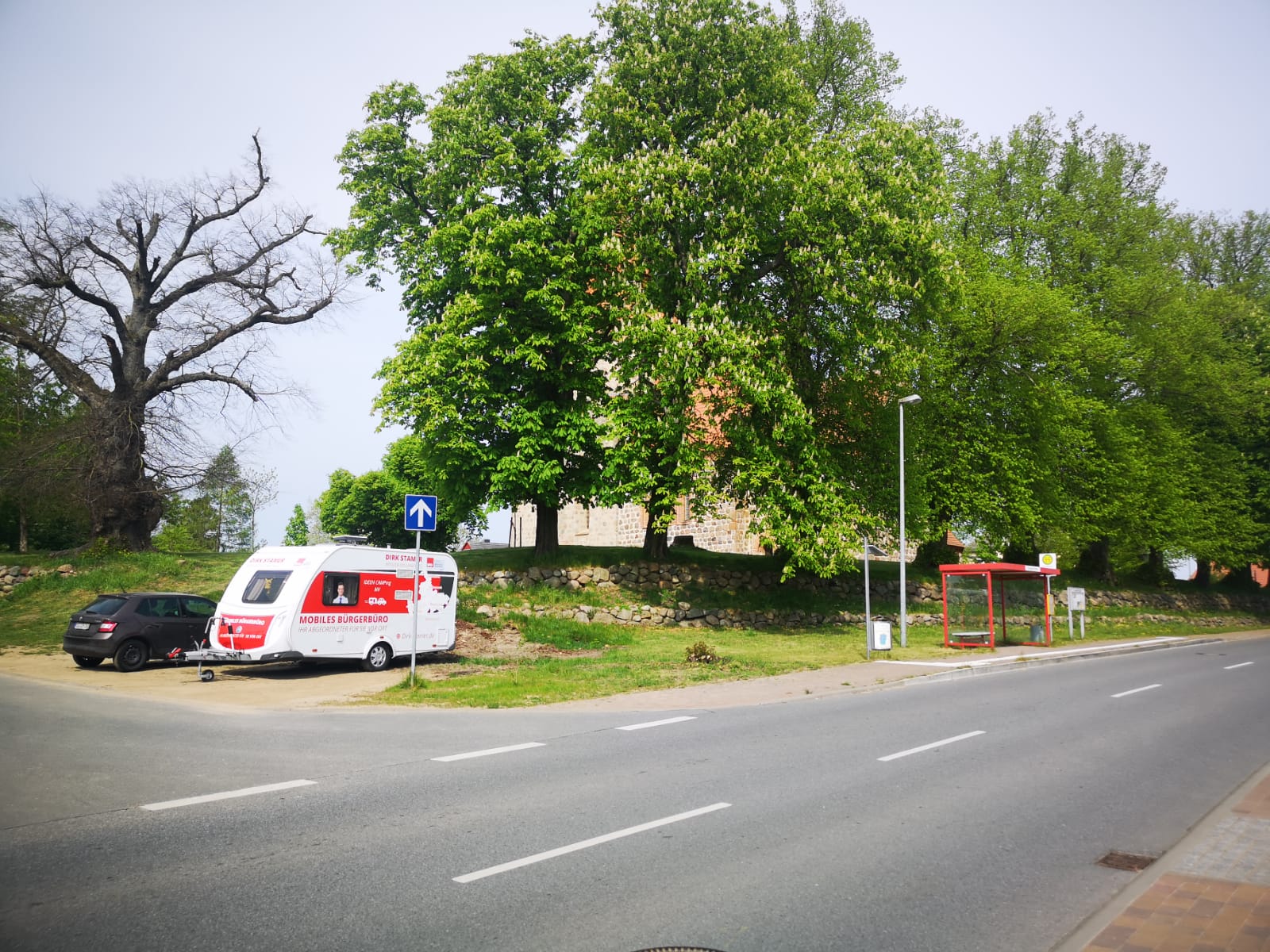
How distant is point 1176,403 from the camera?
4112cm

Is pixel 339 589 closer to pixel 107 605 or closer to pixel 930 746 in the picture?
pixel 107 605

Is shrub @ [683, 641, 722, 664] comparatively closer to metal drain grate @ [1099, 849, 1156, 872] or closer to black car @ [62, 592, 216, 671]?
black car @ [62, 592, 216, 671]

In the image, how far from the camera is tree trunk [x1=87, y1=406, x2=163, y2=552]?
28.6 m

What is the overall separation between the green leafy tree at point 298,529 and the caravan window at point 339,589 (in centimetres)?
8277

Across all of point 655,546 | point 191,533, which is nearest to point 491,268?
point 655,546

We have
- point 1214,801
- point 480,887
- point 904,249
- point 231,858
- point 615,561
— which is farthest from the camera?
point 615,561

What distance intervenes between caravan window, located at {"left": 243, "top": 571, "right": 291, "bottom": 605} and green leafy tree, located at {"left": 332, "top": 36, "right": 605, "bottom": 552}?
335 inches

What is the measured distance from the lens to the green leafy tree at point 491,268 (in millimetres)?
24922

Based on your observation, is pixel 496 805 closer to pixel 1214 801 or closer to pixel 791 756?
pixel 791 756

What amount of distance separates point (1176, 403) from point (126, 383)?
45.1 m

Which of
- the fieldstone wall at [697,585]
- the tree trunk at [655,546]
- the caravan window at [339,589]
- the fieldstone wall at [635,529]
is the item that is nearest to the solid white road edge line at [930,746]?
the caravan window at [339,589]

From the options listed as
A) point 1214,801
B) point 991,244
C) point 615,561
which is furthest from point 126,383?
point 991,244

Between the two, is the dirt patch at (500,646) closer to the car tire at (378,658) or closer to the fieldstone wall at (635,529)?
the car tire at (378,658)

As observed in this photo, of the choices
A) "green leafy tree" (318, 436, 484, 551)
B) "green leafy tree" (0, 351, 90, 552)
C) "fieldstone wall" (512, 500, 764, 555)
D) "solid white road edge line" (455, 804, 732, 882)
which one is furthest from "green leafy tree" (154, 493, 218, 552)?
"solid white road edge line" (455, 804, 732, 882)
